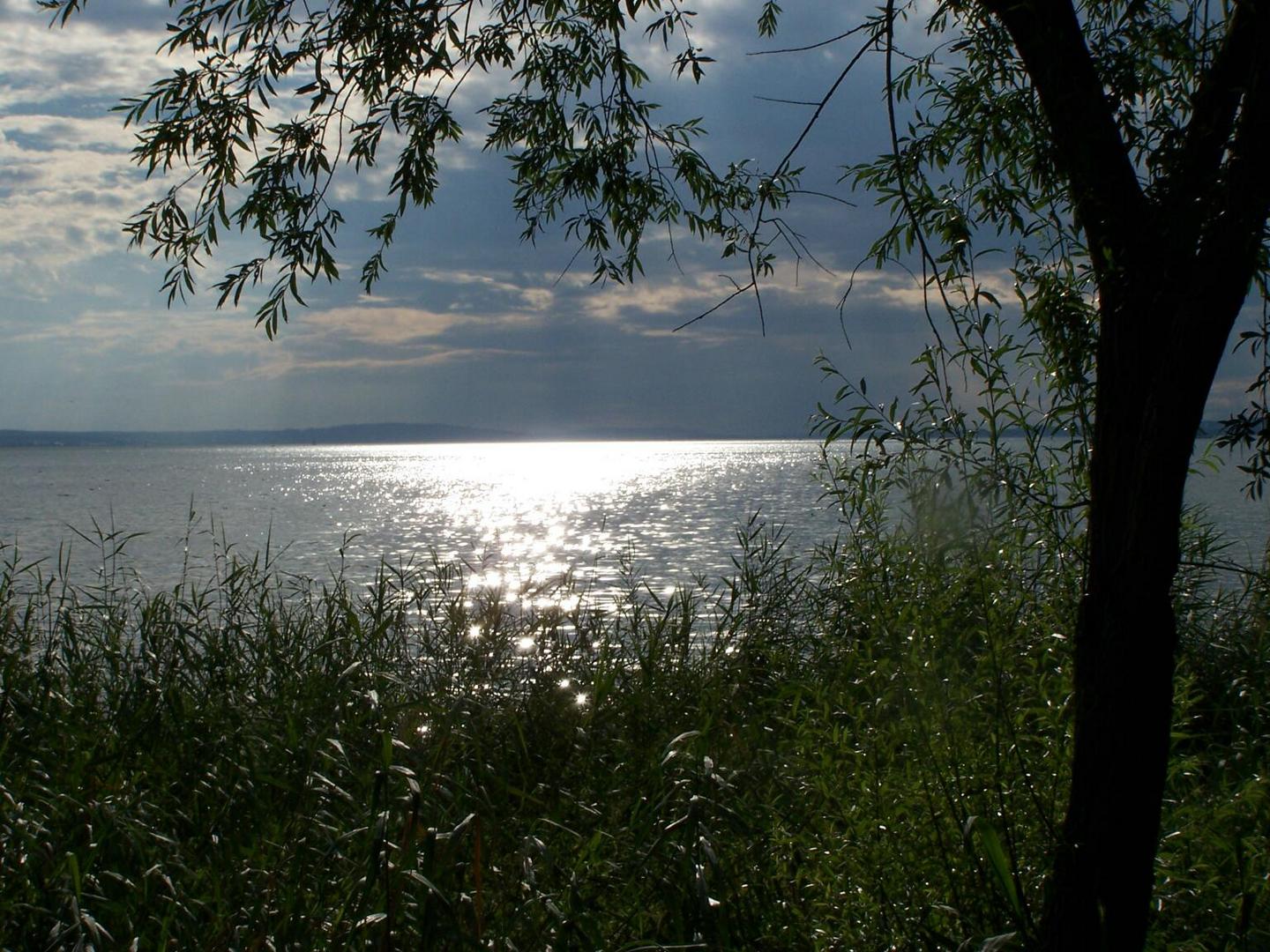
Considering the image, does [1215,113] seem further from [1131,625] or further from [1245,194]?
[1131,625]

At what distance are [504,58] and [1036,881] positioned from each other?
15.2 feet

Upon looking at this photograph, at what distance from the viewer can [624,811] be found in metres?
5.17

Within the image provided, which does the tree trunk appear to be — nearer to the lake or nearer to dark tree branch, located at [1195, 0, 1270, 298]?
dark tree branch, located at [1195, 0, 1270, 298]

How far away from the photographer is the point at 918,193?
394cm

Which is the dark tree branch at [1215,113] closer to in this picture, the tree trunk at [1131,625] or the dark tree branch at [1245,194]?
the dark tree branch at [1245,194]

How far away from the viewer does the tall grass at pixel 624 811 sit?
3.46 m

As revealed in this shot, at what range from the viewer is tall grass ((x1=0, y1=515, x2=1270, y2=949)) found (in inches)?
136

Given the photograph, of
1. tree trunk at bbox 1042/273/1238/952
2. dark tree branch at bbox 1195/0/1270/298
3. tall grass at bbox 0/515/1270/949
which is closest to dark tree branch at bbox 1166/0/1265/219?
dark tree branch at bbox 1195/0/1270/298

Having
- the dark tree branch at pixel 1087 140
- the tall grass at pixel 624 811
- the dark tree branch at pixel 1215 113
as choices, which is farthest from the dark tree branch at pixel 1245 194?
the tall grass at pixel 624 811

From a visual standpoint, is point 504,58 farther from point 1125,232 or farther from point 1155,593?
point 1155,593

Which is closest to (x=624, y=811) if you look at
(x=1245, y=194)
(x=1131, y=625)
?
(x=1131, y=625)

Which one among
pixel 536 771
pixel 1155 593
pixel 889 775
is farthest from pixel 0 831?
pixel 1155 593

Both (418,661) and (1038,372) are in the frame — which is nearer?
(1038,372)

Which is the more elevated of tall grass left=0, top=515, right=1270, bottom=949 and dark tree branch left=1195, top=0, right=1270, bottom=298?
dark tree branch left=1195, top=0, right=1270, bottom=298
